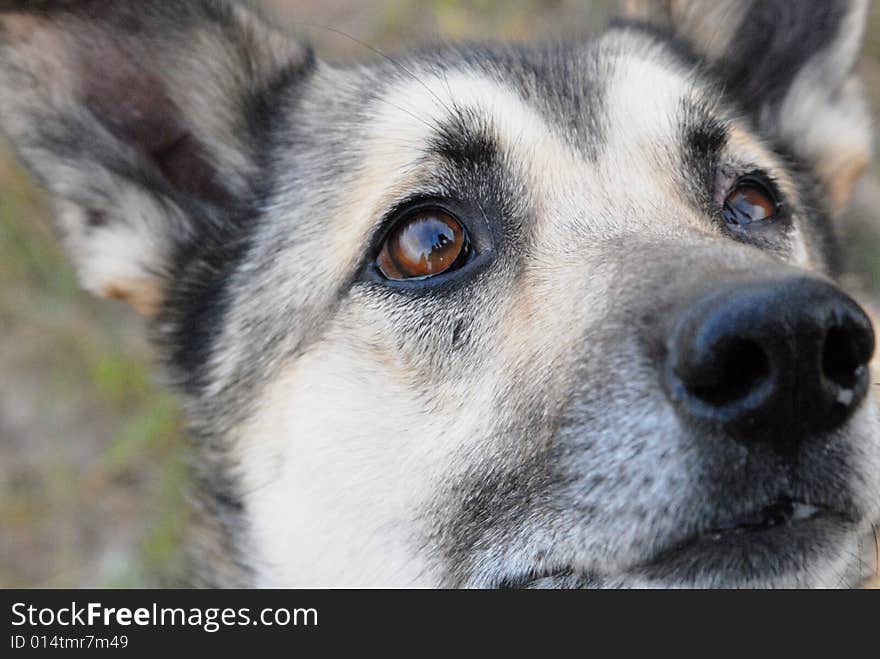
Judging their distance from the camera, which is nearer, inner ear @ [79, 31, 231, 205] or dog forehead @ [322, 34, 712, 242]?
dog forehead @ [322, 34, 712, 242]

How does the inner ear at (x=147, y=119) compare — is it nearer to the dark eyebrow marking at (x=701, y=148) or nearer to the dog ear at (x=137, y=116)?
the dog ear at (x=137, y=116)

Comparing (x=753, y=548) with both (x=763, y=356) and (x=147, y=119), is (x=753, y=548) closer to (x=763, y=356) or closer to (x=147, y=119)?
(x=763, y=356)

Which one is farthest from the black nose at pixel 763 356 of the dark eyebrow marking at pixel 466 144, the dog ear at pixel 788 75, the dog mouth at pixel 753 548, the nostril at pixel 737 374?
the dog ear at pixel 788 75

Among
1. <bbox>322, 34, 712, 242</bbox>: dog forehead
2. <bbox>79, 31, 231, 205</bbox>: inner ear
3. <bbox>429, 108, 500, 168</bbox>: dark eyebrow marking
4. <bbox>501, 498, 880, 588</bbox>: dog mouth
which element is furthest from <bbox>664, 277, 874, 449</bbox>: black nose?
<bbox>79, 31, 231, 205</bbox>: inner ear

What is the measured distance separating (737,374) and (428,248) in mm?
1190

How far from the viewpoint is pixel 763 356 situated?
2260mm

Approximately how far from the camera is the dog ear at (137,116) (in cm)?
338

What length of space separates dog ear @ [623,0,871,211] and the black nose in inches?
80.8

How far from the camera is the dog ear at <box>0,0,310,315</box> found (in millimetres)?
3377

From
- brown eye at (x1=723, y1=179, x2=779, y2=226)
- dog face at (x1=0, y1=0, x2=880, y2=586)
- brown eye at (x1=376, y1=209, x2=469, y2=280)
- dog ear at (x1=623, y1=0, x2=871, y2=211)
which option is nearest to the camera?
dog face at (x1=0, y1=0, x2=880, y2=586)

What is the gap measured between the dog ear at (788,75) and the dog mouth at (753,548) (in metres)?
2.20

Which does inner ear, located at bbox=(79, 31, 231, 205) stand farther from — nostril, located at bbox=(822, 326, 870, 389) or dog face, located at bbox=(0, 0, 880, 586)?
nostril, located at bbox=(822, 326, 870, 389)

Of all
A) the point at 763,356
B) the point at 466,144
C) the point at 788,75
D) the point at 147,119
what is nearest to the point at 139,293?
the point at 147,119

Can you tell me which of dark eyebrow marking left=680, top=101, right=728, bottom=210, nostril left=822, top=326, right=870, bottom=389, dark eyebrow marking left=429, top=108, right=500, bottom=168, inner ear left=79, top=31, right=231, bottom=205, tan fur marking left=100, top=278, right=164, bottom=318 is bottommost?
tan fur marking left=100, top=278, right=164, bottom=318
